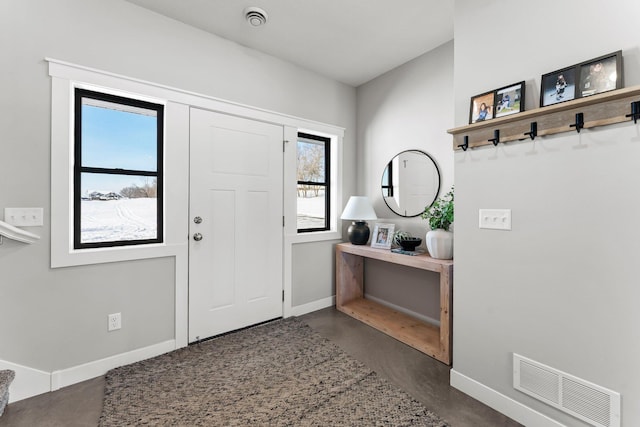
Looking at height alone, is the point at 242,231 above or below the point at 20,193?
below

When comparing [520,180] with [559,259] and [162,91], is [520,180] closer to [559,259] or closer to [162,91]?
[559,259]

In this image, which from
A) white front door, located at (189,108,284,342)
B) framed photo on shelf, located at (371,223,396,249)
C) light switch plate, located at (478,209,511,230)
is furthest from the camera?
framed photo on shelf, located at (371,223,396,249)

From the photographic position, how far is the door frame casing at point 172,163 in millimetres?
1898

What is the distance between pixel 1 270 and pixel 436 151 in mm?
3415

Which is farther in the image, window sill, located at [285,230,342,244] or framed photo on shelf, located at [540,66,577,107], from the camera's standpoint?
window sill, located at [285,230,342,244]

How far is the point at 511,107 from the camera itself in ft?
5.38

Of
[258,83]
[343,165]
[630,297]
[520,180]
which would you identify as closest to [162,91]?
[258,83]

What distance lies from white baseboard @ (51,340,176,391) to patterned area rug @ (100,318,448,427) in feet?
0.18

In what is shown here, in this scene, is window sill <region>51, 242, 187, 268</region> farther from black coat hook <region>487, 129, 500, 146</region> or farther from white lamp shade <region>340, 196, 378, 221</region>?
black coat hook <region>487, 129, 500, 146</region>

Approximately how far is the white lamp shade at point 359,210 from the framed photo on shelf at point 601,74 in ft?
6.52

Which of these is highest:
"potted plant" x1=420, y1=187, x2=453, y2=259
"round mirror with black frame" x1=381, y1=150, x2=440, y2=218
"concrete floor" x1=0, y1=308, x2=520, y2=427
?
"round mirror with black frame" x1=381, y1=150, x2=440, y2=218

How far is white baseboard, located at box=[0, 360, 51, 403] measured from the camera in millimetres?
1761

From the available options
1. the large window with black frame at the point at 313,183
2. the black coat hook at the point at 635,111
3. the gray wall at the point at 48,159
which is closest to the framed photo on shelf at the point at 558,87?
the black coat hook at the point at 635,111

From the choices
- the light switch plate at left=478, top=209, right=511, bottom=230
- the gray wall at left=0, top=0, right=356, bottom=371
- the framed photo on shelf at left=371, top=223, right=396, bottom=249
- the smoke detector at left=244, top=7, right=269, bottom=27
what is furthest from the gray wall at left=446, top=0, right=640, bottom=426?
the gray wall at left=0, top=0, right=356, bottom=371
